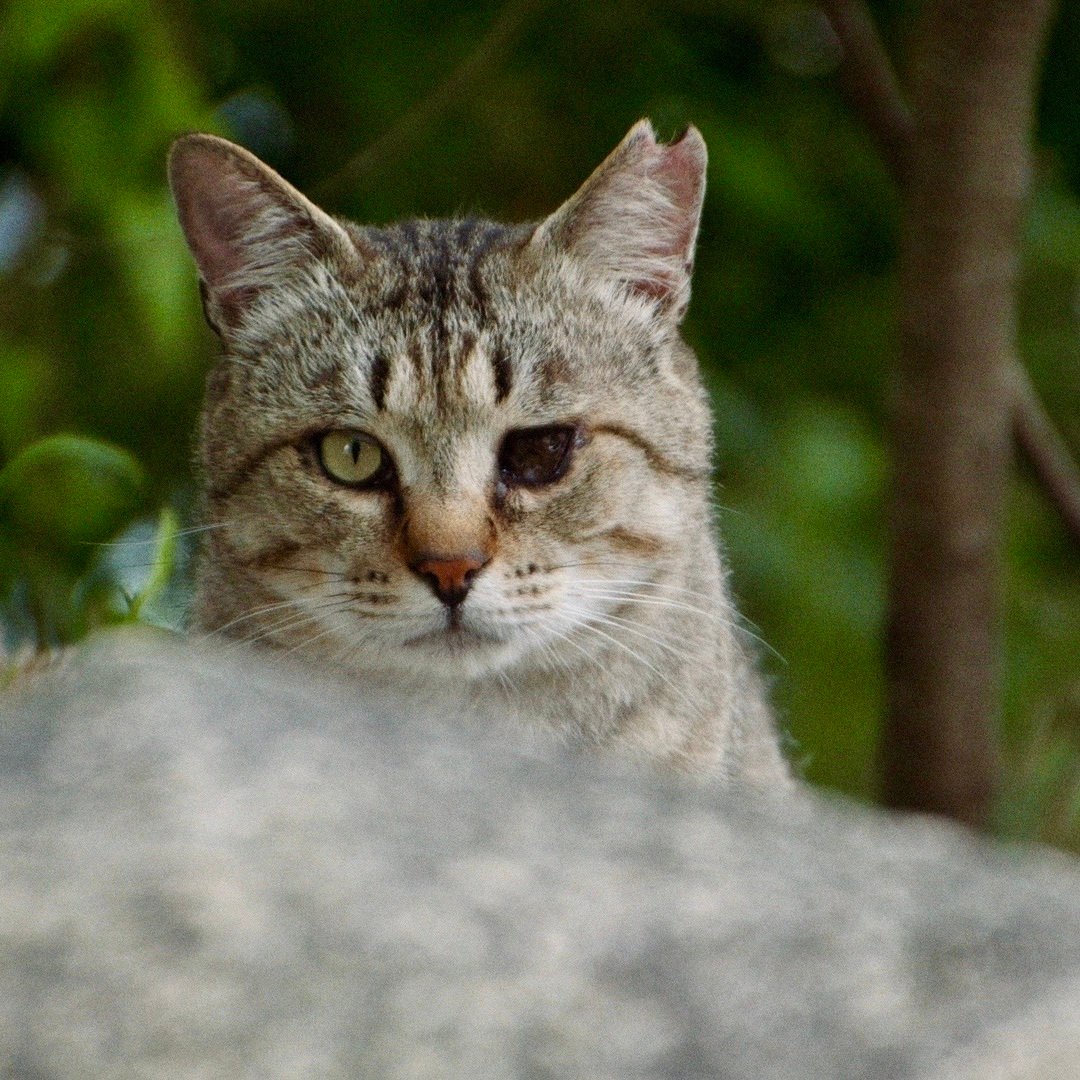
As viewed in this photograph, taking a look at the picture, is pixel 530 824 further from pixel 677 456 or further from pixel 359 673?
pixel 677 456

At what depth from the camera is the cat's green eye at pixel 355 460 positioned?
2607 millimetres

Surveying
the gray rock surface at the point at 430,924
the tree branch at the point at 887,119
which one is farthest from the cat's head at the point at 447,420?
the tree branch at the point at 887,119

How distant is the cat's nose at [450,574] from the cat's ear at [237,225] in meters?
0.68

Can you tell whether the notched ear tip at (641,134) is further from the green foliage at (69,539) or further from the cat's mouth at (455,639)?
the green foliage at (69,539)

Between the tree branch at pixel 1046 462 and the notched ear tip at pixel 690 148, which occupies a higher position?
the notched ear tip at pixel 690 148

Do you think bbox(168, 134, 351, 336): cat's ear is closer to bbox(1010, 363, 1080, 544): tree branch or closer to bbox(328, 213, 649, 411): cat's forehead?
bbox(328, 213, 649, 411): cat's forehead

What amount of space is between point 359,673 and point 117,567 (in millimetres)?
405

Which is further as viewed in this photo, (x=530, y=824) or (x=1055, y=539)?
(x=1055, y=539)

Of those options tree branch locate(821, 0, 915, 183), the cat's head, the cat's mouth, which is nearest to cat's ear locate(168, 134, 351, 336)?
the cat's head

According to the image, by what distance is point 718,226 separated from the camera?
453 centimetres

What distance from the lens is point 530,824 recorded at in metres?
1.34

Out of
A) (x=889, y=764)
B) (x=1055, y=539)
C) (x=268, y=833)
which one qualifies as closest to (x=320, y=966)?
(x=268, y=833)

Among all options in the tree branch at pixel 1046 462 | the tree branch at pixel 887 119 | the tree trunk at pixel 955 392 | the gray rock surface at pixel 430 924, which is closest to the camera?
the gray rock surface at pixel 430 924

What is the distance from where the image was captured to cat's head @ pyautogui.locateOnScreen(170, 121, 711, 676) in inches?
97.7
